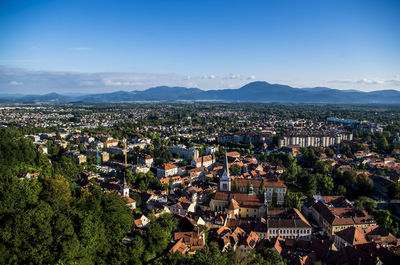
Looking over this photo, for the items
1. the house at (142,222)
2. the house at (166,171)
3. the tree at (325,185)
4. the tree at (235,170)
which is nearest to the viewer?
the house at (142,222)

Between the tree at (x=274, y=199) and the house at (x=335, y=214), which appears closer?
the house at (x=335, y=214)

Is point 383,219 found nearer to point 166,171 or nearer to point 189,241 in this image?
point 189,241

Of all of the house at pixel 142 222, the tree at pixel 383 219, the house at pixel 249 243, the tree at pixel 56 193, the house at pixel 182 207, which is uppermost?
the tree at pixel 56 193

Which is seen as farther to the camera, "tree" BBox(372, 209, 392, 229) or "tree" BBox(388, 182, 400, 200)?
"tree" BBox(388, 182, 400, 200)

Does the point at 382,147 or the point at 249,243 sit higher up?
the point at 382,147

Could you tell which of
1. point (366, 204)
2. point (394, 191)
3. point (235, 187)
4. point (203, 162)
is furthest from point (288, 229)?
point (203, 162)

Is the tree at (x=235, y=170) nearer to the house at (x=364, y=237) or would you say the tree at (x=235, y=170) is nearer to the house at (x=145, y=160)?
the house at (x=145, y=160)

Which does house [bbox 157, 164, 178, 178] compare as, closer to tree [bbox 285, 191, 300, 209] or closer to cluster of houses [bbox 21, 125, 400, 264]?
cluster of houses [bbox 21, 125, 400, 264]

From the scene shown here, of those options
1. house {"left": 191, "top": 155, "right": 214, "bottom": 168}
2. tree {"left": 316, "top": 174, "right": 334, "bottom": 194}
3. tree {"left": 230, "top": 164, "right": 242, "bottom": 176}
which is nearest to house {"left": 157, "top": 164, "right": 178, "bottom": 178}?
house {"left": 191, "top": 155, "right": 214, "bottom": 168}

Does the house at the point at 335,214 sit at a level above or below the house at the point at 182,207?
below

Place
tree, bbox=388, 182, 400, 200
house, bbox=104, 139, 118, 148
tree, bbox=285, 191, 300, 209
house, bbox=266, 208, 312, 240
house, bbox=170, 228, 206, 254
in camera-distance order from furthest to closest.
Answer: house, bbox=104, 139, 118, 148 < tree, bbox=388, 182, 400, 200 < tree, bbox=285, 191, 300, 209 < house, bbox=266, 208, 312, 240 < house, bbox=170, 228, 206, 254

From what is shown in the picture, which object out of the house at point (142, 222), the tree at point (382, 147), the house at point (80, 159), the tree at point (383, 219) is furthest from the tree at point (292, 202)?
the tree at point (382, 147)
